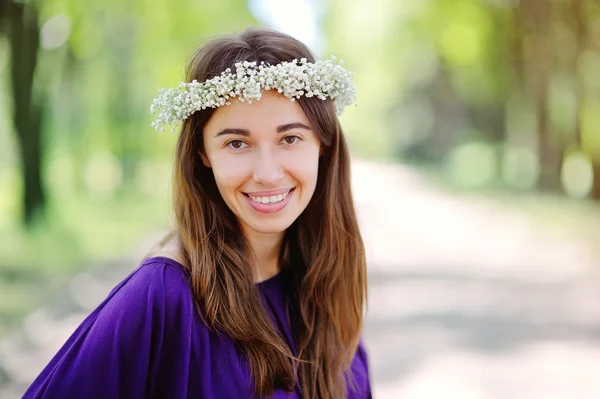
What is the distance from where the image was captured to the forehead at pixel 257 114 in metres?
2.28

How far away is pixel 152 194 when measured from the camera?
76.9ft

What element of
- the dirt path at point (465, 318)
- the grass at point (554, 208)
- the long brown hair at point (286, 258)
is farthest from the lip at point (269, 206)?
the grass at point (554, 208)

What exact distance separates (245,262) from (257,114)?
534 millimetres

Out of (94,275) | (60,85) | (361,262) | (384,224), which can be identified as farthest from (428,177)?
(361,262)

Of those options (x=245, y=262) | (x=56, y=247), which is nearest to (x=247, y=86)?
(x=245, y=262)

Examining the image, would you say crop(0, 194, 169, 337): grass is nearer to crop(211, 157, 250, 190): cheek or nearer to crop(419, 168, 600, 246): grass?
crop(211, 157, 250, 190): cheek

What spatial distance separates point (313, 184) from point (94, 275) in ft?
25.8

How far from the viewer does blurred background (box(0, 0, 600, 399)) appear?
6691 mm

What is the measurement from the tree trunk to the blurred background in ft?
0.10

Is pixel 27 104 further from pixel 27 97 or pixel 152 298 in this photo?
pixel 152 298

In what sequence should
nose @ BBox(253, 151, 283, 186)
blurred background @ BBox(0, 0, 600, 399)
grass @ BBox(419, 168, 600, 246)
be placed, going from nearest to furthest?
nose @ BBox(253, 151, 283, 186), blurred background @ BBox(0, 0, 600, 399), grass @ BBox(419, 168, 600, 246)

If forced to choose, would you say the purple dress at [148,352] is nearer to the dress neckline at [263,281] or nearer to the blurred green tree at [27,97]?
the dress neckline at [263,281]

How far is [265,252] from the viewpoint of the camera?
262 cm

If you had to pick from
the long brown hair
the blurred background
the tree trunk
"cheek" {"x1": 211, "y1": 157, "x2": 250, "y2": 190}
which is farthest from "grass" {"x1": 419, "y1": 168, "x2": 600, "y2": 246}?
"cheek" {"x1": 211, "y1": 157, "x2": 250, "y2": 190}
